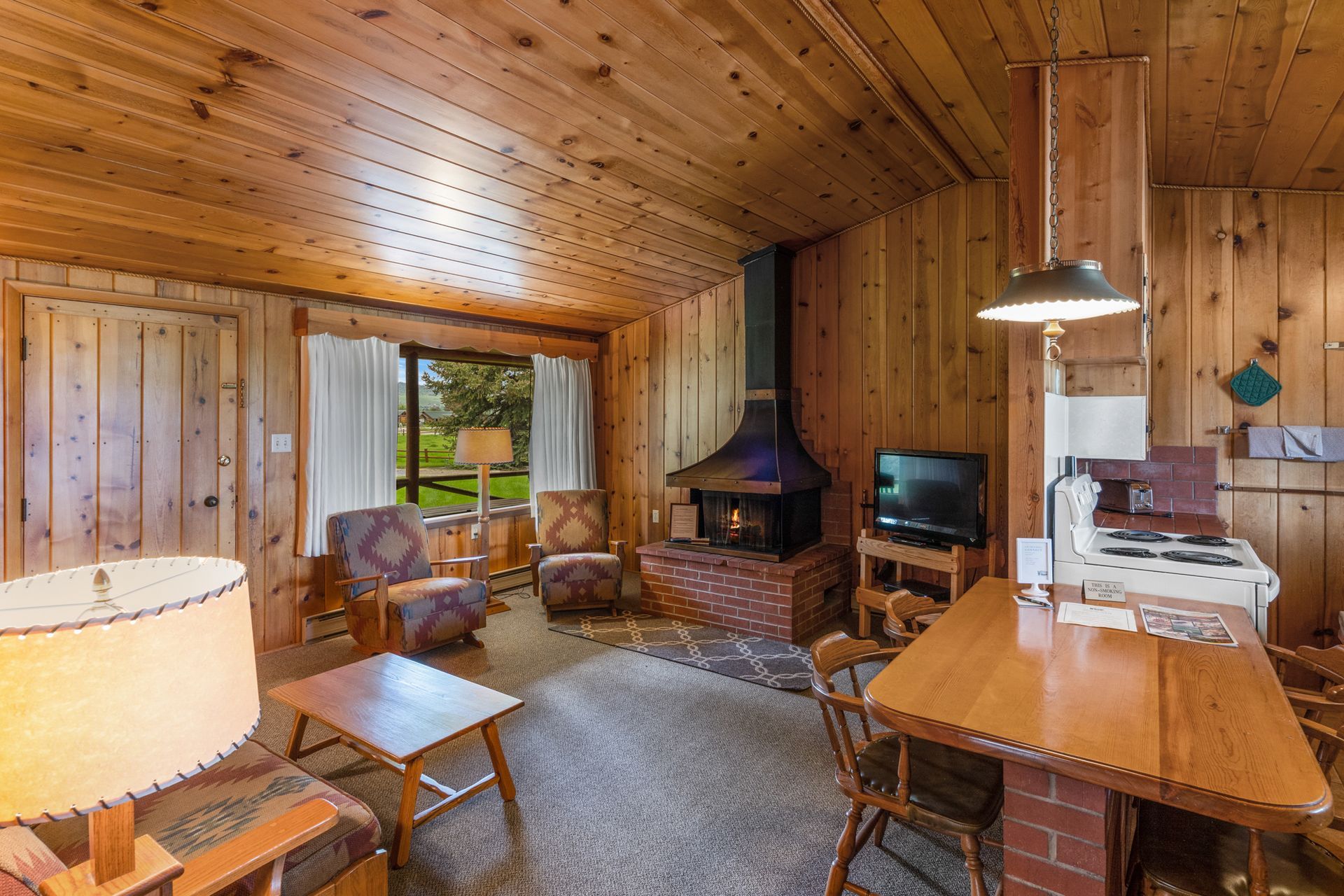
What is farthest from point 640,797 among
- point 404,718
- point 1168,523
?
point 1168,523

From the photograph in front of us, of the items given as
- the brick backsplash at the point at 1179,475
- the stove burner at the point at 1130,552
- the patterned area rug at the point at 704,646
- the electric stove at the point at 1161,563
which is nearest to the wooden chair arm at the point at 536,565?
the patterned area rug at the point at 704,646

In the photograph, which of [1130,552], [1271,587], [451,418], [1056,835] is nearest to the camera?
[1056,835]

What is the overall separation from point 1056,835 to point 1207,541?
6.66 feet

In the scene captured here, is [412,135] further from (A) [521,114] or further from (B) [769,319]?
(B) [769,319]

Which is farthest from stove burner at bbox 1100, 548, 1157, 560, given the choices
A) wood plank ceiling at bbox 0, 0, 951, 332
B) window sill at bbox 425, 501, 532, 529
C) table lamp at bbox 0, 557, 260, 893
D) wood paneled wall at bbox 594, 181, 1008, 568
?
window sill at bbox 425, 501, 532, 529

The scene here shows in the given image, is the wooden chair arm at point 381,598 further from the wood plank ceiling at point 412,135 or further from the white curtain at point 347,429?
the wood plank ceiling at point 412,135

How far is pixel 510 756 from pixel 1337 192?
459 cm

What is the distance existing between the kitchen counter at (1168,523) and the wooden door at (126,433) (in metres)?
4.61

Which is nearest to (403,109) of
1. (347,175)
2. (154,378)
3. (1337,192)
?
(347,175)

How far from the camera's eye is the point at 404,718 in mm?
2260

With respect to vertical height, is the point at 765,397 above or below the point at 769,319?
below

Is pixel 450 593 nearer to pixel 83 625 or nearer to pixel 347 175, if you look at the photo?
pixel 347 175

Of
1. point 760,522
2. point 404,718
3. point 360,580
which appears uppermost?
point 760,522

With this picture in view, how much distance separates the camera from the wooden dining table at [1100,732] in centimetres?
111
